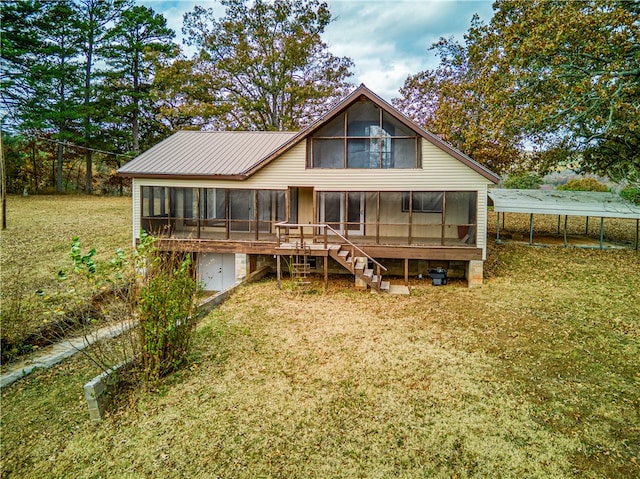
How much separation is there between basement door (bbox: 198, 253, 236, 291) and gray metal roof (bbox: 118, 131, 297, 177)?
10.7 ft

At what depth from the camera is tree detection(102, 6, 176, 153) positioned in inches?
→ 1134

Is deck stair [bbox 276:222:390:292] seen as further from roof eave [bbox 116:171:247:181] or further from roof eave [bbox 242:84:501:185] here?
roof eave [bbox 242:84:501:185]

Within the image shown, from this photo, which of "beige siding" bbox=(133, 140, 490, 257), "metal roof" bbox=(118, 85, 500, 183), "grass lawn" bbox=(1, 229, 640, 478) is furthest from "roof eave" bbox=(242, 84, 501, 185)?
"grass lawn" bbox=(1, 229, 640, 478)

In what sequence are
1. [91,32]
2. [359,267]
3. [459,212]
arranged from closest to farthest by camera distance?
[359,267]
[459,212]
[91,32]

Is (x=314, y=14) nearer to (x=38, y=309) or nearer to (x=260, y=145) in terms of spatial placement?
(x=260, y=145)

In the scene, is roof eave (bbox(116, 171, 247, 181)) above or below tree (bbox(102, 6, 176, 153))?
below

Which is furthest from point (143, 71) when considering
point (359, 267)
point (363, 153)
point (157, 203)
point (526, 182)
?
point (526, 182)

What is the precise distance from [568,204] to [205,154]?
54.6 feet

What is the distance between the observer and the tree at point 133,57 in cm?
2881

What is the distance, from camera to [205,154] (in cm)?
1523

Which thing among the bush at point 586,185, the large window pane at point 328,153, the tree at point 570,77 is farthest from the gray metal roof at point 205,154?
the bush at point 586,185

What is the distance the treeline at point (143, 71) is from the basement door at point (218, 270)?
1402 cm

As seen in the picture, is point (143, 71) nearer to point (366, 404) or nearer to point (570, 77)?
point (570, 77)

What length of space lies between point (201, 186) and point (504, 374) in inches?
453
